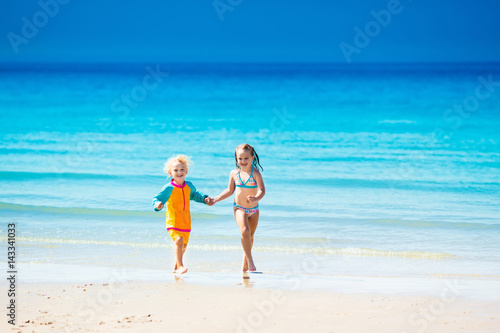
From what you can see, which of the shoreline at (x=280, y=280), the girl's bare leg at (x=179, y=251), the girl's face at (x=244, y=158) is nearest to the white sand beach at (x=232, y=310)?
the shoreline at (x=280, y=280)

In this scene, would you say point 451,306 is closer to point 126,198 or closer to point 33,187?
point 126,198

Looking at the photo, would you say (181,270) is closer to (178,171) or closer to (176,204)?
(176,204)

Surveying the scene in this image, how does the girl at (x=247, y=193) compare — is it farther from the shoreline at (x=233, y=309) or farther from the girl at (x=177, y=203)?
the shoreline at (x=233, y=309)

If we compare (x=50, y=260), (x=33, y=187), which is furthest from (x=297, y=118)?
(x=50, y=260)

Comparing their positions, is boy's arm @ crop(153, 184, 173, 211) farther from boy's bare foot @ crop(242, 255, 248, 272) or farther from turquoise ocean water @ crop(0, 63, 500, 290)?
boy's bare foot @ crop(242, 255, 248, 272)

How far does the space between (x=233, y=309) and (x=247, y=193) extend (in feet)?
5.16

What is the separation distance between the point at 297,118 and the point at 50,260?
20087 mm

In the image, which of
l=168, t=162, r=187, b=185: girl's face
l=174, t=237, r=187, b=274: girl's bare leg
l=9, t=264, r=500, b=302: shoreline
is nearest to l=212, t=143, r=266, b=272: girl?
l=9, t=264, r=500, b=302: shoreline

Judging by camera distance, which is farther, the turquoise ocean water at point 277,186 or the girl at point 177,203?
the turquoise ocean water at point 277,186

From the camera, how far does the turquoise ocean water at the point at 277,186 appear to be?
7.65 meters

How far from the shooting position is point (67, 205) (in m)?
11.0

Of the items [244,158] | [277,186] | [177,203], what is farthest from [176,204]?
[277,186]

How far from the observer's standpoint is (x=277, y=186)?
42.2 ft

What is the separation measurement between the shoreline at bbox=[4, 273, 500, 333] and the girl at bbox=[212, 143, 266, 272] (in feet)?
2.19
